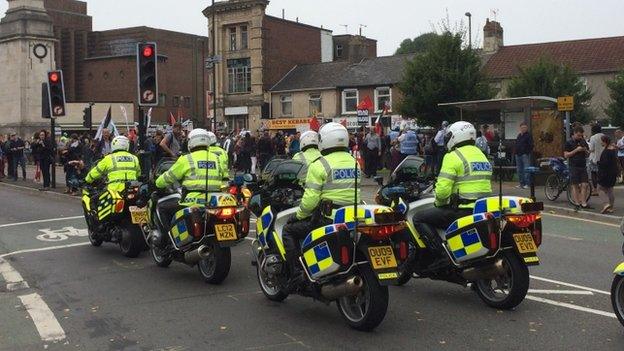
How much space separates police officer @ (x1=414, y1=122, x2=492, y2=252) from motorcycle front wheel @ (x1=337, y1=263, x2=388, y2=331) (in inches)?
48.3

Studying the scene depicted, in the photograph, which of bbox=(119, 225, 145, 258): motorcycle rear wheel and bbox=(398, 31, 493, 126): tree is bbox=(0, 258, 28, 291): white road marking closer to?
bbox=(119, 225, 145, 258): motorcycle rear wheel

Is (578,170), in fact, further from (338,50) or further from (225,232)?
(338,50)

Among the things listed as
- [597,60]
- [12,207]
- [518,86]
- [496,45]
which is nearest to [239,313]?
[12,207]

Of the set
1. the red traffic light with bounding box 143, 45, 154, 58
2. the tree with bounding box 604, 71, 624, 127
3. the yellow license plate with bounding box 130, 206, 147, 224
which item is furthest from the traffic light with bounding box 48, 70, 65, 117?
the tree with bounding box 604, 71, 624, 127

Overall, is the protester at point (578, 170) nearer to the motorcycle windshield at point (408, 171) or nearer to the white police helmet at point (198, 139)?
the motorcycle windshield at point (408, 171)

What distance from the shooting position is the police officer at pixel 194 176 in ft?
26.7

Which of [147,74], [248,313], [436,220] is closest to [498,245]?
[436,220]

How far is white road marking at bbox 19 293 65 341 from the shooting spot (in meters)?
5.99

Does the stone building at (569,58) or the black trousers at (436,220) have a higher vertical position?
the stone building at (569,58)

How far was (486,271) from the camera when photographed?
253 inches

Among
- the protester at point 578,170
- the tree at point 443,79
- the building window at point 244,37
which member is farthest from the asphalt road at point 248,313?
the building window at point 244,37

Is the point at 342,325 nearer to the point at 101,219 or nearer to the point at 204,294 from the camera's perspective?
the point at 204,294

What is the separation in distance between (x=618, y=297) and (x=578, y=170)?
9230 millimetres

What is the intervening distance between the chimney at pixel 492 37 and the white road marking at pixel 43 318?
151 ft
